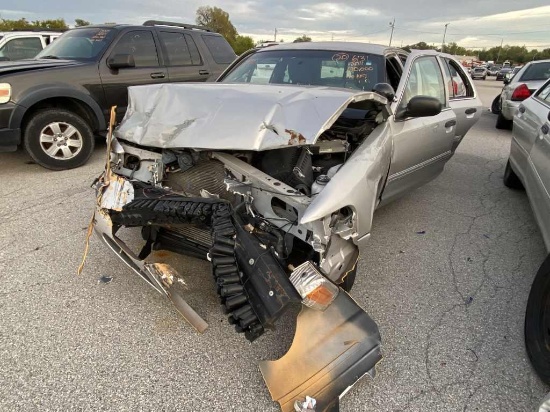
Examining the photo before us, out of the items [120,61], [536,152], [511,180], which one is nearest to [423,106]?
[536,152]

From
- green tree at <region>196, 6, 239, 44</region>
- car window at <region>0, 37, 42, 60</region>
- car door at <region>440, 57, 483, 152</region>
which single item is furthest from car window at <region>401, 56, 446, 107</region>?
green tree at <region>196, 6, 239, 44</region>

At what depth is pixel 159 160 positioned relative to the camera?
2773 mm

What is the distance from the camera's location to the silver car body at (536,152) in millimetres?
2836

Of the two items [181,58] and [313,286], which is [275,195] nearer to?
[313,286]

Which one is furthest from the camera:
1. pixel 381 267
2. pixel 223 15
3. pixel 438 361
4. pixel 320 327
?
pixel 223 15

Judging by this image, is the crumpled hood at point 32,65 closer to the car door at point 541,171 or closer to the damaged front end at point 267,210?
the damaged front end at point 267,210

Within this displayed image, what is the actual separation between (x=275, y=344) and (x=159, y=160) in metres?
1.51

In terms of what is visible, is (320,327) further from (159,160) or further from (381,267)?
(159,160)

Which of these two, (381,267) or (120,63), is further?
(120,63)

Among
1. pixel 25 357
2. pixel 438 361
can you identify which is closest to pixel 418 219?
pixel 438 361

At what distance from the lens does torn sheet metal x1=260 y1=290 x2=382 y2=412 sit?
190 centimetres

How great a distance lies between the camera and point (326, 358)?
198cm

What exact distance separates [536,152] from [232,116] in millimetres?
2709

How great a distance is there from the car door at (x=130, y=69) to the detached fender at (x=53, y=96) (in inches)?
6.9
